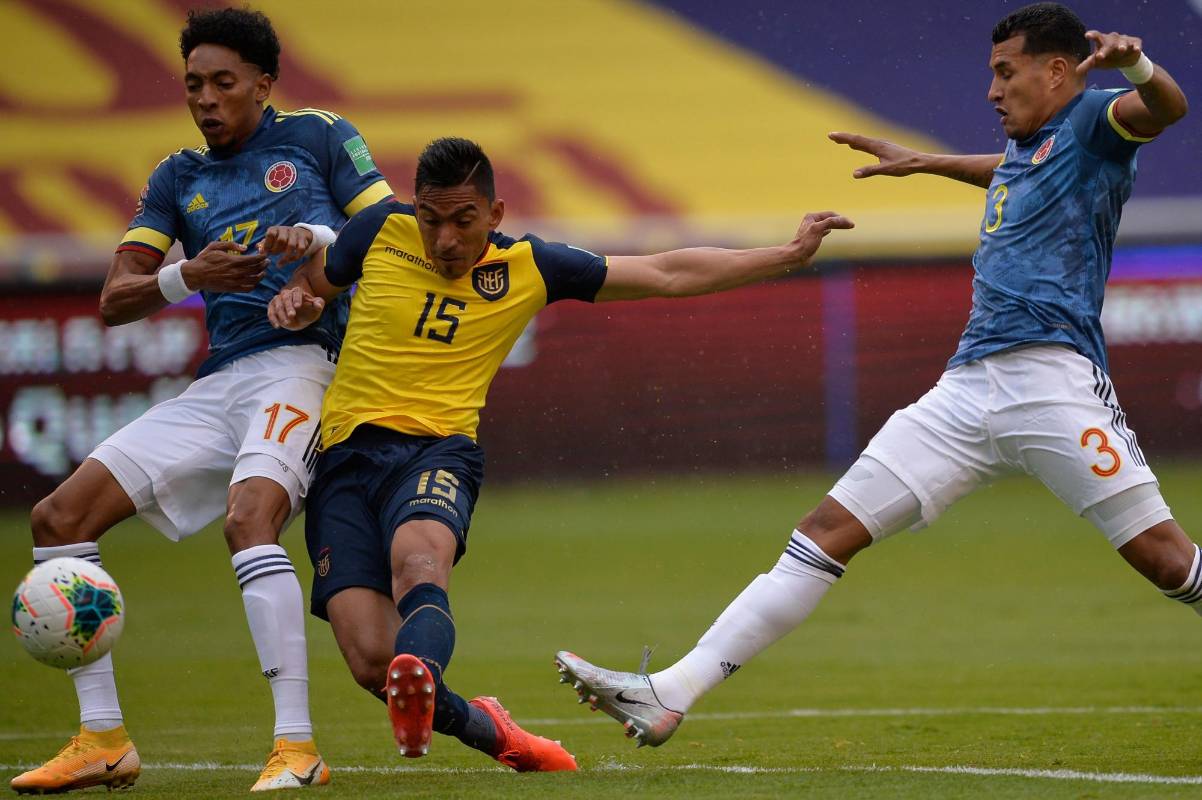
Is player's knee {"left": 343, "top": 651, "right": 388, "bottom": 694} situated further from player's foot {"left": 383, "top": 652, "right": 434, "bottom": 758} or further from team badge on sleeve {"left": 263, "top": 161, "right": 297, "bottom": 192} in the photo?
team badge on sleeve {"left": 263, "top": 161, "right": 297, "bottom": 192}

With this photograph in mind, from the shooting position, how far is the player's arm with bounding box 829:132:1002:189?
5.81 m

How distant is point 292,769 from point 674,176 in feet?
57.9

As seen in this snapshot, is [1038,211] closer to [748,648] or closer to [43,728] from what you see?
[748,648]

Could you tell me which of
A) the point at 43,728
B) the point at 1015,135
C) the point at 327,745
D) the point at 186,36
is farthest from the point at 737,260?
the point at 43,728

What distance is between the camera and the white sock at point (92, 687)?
5508 mm

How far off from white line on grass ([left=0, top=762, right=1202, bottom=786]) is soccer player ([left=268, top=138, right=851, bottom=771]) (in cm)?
30

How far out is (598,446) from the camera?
1731 cm

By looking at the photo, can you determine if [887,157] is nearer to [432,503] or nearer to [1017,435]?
[1017,435]

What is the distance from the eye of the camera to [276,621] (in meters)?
5.34

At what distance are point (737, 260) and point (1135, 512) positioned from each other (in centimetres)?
156

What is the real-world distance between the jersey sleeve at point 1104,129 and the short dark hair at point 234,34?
283cm

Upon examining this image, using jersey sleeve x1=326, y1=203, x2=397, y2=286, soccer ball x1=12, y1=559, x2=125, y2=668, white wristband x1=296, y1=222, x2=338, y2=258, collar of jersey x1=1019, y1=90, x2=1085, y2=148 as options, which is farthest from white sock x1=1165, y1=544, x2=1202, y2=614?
soccer ball x1=12, y1=559, x2=125, y2=668

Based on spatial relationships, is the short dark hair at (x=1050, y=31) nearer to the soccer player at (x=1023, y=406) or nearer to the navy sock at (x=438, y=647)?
the soccer player at (x=1023, y=406)

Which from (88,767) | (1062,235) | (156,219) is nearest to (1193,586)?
(1062,235)
